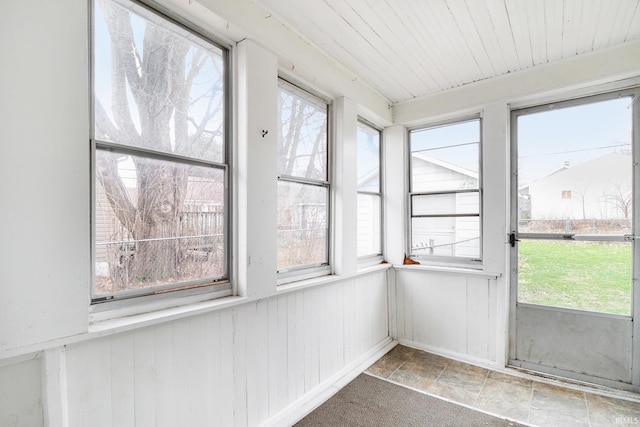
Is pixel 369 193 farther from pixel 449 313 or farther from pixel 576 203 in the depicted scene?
pixel 576 203

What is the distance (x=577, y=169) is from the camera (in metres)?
2.58

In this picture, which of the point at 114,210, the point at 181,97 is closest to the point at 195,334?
the point at 114,210

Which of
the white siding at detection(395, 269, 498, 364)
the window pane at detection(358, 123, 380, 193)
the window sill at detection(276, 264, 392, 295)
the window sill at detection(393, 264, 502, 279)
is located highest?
the window pane at detection(358, 123, 380, 193)

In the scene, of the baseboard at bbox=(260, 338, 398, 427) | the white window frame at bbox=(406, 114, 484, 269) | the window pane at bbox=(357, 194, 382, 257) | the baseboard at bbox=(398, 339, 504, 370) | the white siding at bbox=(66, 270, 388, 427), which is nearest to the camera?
the white siding at bbox=(66, 270, 388, 427)

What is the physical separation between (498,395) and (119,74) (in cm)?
321

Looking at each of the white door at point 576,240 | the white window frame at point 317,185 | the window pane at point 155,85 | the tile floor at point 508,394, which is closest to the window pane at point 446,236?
the white door at point 576,240

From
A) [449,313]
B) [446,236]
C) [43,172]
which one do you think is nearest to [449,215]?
[446,236]

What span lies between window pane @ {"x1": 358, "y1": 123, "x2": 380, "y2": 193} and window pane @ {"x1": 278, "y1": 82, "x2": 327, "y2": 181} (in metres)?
0.64

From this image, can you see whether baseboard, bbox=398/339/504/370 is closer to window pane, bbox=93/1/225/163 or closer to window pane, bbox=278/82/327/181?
window pane, bbox=278/82/327/181

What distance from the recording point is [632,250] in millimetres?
2377

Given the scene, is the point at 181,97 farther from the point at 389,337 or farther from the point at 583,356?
the point at 583,356

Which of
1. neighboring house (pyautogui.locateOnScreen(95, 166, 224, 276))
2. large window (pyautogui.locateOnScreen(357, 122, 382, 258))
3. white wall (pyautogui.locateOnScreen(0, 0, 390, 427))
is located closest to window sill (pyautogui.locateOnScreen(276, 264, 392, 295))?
white wall (pyautogui.locateOnScreen(0, 0, 390, 427))

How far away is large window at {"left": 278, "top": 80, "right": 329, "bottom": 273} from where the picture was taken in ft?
7.27

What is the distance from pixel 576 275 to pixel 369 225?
183 centimetres
